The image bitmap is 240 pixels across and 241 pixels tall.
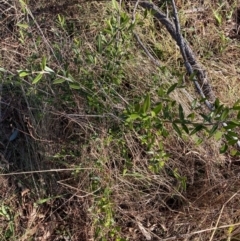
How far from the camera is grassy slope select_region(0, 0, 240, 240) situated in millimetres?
2619

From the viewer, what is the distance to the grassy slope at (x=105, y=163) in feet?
8.59

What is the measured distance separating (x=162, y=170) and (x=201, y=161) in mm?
229

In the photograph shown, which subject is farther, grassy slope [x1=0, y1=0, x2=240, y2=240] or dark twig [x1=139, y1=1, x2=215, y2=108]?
dark twig [x1=139, y1=1, x2=215, y2=108]

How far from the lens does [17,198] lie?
9.42 ft

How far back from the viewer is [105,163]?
→ 8.82 feet

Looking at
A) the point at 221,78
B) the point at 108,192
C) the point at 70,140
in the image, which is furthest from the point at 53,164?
the point at 221,78

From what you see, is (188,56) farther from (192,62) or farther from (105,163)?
(105,163)

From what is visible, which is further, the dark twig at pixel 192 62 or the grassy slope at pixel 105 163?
the dark twig at pixel 192 62

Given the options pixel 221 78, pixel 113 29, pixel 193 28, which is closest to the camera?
pixel 113 29

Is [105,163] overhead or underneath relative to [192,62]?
underneath

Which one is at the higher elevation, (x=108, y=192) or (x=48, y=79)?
(x=48, y=79)

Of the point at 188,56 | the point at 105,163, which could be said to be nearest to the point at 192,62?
the point at 188,56

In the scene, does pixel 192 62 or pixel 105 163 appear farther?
pixel 192 62

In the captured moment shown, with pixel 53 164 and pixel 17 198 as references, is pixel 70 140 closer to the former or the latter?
pixel 53 164
